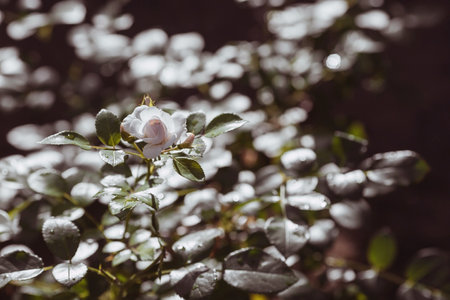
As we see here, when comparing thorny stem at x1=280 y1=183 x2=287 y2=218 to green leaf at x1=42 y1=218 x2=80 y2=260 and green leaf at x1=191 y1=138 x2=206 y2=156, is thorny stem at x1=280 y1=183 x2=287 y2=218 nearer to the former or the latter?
green leaf at x1=191 y1=138 x2=206 y2=156

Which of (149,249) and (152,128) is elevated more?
(152,128)

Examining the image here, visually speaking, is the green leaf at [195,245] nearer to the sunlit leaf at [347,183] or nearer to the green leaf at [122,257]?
the green leaf at [122,257]

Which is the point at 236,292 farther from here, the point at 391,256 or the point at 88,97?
the point at 88,97

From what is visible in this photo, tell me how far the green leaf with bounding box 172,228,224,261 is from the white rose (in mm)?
211

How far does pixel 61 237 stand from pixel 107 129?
0.19 meters

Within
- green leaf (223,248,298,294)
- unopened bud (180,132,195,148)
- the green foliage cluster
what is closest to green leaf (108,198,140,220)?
the green foliage cluster

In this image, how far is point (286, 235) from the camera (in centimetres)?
81

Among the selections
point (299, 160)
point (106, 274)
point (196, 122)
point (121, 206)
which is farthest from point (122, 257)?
point (299, 160)

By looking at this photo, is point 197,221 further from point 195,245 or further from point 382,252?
point 382,252

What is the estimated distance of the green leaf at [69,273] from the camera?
67 cm

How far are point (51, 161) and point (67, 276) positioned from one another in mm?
464

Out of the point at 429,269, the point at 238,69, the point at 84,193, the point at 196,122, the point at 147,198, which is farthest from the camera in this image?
the point at 238,69

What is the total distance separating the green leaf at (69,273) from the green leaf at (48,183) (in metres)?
0.18

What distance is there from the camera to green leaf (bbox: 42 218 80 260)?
72cm
